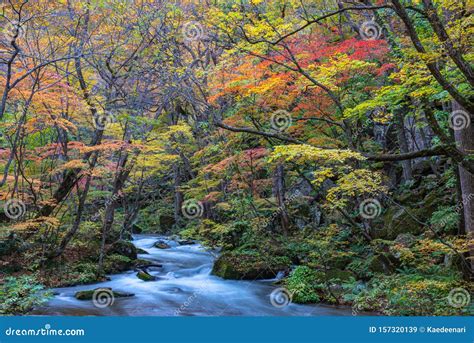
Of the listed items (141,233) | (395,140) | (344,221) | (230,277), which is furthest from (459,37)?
(141,233)

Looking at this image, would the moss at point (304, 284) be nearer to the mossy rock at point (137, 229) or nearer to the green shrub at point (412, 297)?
the green shrub at point (412, 297)

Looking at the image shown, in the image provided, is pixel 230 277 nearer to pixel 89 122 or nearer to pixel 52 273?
pixel 52 273

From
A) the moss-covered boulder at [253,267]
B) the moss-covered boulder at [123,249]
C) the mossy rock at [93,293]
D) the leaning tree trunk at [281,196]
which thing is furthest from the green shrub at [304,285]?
the moss-covered boulder at [123,249]

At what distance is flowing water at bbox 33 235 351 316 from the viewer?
9.39 m

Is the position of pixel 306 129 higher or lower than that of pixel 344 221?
higher

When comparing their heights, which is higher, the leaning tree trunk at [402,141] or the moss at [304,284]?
the leaning tree trunk at [402,141]

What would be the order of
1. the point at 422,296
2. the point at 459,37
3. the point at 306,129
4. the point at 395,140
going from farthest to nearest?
the point at 395,140
the point at 306,129
the point at 422,296
the point at 459,37

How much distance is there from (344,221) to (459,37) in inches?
351

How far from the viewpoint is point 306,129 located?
12.3 metres

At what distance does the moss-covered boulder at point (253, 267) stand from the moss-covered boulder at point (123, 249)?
4.08 m

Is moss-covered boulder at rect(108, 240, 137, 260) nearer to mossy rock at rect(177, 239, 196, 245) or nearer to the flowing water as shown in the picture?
the flowing water

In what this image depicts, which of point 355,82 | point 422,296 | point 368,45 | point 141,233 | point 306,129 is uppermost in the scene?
point 368,45

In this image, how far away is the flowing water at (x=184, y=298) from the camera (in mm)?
9391

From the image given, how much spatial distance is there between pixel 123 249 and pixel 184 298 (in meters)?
5.38
